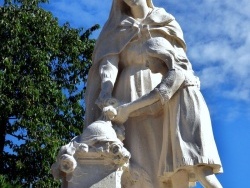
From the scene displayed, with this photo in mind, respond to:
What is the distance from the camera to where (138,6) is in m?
9.50

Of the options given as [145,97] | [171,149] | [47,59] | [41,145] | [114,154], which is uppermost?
[47,59]

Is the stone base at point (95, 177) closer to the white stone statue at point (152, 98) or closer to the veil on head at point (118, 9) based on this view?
the white stone statue at point (152, 98)

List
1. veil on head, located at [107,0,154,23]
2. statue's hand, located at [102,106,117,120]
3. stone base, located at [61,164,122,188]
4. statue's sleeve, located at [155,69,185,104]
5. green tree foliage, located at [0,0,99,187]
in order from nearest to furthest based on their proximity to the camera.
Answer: stone base, located at [61,164,122,188] < statue's hand, located at [102,106,117,120] < statue's sleeve, located at [155,69,185,104] < veil on head, located at [107,0,154,23] < green tree foliage, located at [0,0,99,187]

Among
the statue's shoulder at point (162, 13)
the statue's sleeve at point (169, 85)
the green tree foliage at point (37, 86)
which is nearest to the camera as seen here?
the statue's sleeve at point (169, 85)

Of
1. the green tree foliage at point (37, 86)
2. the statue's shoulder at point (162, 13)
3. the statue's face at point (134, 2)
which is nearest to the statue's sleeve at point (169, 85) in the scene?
the statue's shoulder at point (162, 13)

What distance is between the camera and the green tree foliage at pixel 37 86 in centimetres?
2294

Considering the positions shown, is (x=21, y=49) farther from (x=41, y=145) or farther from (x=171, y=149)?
(x=171, y=149)

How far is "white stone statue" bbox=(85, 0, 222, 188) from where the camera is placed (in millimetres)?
8367

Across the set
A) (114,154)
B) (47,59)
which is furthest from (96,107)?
(47,59)

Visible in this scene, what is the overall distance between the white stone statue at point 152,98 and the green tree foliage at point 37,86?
1329cm

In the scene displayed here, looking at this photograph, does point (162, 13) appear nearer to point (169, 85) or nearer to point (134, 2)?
point (134, 2)

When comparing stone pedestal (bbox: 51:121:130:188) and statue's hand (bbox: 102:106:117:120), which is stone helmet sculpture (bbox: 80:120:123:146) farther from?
statue's hand (bbox: 102:106:117:120)

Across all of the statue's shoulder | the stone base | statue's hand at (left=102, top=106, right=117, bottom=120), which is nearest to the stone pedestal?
the stone base

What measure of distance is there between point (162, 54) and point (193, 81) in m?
0.57
